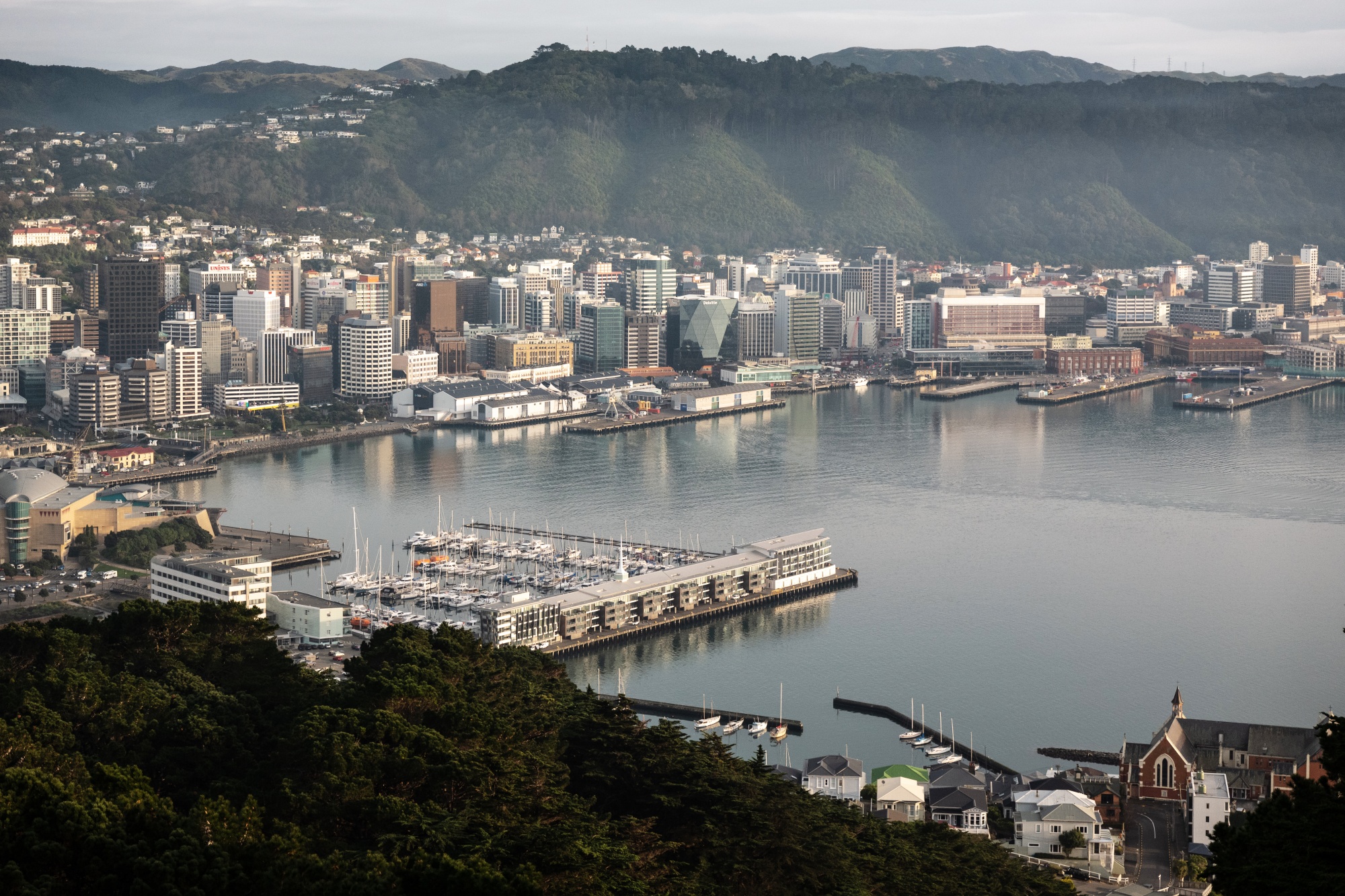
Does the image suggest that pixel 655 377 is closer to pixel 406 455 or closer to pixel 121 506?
pixel 406 455

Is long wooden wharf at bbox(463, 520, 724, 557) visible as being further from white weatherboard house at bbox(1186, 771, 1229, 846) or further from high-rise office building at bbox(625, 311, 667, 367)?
high-rise office building at bbox(625, 311, 667, 367)

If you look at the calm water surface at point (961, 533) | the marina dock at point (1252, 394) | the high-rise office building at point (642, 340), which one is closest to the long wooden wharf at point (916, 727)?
the calm water surface at point (961, 533)

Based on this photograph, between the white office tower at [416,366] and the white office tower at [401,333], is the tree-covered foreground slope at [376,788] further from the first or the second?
the white office tower at [401,333]

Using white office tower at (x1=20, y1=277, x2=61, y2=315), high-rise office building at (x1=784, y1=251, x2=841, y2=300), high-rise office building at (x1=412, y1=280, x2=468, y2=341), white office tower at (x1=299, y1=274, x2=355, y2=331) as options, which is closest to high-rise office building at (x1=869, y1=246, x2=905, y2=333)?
high-rise office building at (x1=784, y1=251, x2=841, y2=300)

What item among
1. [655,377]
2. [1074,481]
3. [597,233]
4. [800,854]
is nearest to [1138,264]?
[597,233]

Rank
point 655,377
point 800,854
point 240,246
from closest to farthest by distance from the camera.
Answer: point 800,854, point 655,377, point 240,246
